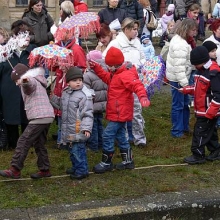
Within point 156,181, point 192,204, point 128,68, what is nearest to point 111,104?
point 128,68

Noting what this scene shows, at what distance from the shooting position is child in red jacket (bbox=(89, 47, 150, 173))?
6.86 metres

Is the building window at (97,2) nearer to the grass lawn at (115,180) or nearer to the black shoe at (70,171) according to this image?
the grass lawn at (115,180)

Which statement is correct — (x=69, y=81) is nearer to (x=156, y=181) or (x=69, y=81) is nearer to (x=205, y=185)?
(x=156, y=181)

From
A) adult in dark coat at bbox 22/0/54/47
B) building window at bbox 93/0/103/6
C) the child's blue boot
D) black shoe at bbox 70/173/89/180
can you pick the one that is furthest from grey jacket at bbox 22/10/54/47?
building window at bbox 93/0/103/6

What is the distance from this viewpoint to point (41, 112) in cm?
652

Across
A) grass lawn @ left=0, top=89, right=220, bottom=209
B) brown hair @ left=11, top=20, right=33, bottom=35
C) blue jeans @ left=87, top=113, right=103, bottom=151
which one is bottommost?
grass lawn @ left=0, top=89, right=220, bottom=209

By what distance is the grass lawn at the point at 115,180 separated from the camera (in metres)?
6.21

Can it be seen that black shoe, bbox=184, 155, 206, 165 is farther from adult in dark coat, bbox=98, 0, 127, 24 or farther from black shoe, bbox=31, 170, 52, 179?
adult in dark coat, bbox=98, 0, 127, 24

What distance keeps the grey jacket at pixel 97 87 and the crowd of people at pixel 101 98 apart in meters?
0.01

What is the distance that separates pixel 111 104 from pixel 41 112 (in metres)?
0.87

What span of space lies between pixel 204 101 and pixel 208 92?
0.12 meters

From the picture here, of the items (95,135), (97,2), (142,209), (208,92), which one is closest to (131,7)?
(95,135)

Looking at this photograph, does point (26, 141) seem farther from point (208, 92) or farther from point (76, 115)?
point (208, 92)

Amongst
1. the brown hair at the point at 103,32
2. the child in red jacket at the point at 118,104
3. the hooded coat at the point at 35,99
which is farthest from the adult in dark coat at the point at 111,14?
the hooded coat at the point at 35,99
